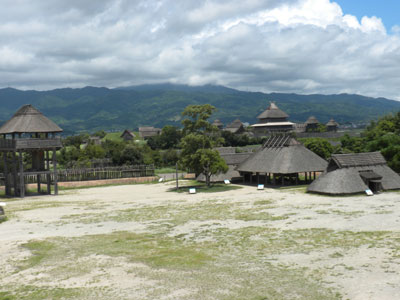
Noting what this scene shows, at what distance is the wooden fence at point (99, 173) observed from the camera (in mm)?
53406

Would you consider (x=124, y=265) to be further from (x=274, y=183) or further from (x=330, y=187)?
(x=274, y=183)

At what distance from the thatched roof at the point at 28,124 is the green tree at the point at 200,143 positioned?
43.7ft

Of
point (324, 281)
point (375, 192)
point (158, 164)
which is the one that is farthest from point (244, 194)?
point (158, 164)

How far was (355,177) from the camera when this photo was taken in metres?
36.0

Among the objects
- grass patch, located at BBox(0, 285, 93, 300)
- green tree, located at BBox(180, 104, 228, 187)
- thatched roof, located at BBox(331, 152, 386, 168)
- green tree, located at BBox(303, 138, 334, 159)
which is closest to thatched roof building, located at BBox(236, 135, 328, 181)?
green tree, located at BBox(180, 104, 228, 187)

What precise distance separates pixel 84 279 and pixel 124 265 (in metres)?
1.94

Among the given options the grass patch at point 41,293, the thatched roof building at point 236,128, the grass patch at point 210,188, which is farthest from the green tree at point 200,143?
the thatched roof building at point 236,128

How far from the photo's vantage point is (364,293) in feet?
40.3

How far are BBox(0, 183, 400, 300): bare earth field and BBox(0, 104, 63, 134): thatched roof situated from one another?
12160 millimetres

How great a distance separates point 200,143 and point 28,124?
18.0m

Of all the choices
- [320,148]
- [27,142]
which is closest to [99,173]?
[27,142]

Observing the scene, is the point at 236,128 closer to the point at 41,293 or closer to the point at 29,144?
the point at 29,144

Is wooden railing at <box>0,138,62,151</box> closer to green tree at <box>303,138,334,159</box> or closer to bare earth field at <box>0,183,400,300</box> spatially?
bare earth field at <box>0,183,400,300</box>

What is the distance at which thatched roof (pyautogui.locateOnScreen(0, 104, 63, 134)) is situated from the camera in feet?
140
